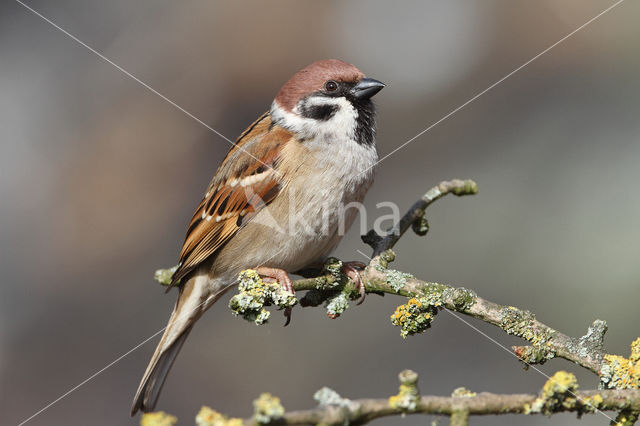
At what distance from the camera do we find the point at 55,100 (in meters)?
5.80

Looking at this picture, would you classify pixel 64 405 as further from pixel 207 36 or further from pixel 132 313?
pixel 207 36

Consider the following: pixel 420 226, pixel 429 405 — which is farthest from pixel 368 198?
pixel 429 405

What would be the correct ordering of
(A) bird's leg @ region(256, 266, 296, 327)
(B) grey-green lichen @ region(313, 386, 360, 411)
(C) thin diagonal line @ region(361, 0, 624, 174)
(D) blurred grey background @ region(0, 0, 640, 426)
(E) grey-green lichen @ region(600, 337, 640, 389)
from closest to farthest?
(B) grey-green lichen @ region(313, 386, 360, 411) → (E) grey-green lichen @ region(600, 337, 640, 389) → (A) bird's leg @ region(256, 266, 296, 327) → (D) blurred grey background @ region(0, 0, 640, 426) → (C) thin diagonal line @ region(361, 0, 624, 174)

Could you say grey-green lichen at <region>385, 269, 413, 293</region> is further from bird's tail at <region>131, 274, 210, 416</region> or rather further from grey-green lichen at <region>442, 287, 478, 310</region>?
bird's tail at <region>131, 274, 210, 416</region>

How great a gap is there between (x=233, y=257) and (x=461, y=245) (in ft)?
5.64

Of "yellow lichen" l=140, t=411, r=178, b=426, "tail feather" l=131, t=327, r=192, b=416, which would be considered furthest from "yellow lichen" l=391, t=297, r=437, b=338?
"tail feather" l=131, t=327, r=192, b=416

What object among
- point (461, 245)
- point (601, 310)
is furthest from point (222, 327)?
point (601, 310)

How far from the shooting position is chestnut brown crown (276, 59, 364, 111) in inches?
122

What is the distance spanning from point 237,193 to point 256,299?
1111 mm

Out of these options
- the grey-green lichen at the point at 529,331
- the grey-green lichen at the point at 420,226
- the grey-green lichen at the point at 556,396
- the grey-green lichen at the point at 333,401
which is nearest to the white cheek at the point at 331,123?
the grey-green lichen at the point at 420,226

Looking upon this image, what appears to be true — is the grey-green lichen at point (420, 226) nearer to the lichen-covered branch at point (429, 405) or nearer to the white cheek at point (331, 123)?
the white cheek at point (331, 123)

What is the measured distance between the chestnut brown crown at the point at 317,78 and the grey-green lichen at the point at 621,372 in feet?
5.74

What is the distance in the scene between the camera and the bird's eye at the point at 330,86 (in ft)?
10.3

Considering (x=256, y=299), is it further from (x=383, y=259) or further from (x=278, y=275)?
(x=278, y=275)
